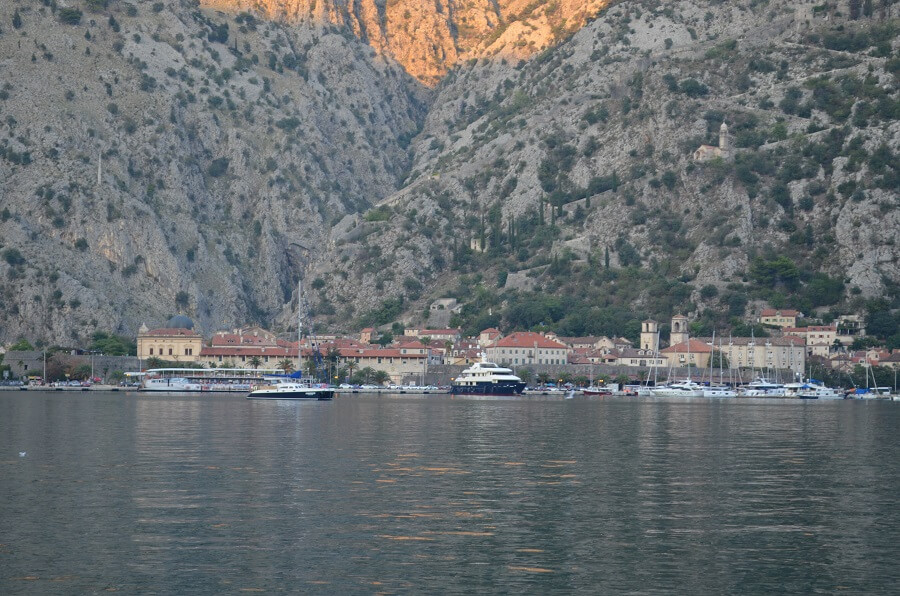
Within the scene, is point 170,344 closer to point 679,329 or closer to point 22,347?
point 22,347

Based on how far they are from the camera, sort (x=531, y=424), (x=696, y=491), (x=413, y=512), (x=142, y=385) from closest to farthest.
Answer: (x=413, y=512)
(x=696, y=491)
(x=531, y=424)
(x=142, y=385)

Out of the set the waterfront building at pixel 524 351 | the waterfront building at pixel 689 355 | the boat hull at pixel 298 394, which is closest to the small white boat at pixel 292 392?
the boat hull at pixel 298 394

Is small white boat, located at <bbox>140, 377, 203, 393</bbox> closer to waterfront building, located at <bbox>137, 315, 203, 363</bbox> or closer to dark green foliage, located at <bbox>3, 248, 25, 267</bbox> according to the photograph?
waterfront building, located at <bbox>137, 315, 203, 363</bbox>

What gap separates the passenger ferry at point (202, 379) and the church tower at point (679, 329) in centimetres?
5252

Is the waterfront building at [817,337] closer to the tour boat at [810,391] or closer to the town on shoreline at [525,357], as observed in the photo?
the town on shoreline at [525,357]

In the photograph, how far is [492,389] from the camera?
16950 centimetres

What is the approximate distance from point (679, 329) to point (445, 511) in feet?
473

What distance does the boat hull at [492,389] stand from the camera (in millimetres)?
169375

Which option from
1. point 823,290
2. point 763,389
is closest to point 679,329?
point 763,389

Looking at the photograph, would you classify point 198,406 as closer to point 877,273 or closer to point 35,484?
point 35,484

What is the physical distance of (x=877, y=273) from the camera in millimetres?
185000

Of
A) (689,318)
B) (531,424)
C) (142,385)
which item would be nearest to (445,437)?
(531,424)

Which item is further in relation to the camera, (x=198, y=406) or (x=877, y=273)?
(x=877, y=273)

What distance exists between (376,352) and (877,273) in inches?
2608
